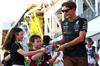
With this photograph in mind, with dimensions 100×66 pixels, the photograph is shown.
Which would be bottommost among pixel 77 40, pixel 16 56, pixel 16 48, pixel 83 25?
pixel 16 56

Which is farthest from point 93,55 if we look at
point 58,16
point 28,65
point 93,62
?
point 58,16

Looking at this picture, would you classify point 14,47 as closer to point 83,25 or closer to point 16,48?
point 16,48

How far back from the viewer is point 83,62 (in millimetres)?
6508

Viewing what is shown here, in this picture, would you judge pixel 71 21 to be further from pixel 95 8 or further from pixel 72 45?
pixel 95 8

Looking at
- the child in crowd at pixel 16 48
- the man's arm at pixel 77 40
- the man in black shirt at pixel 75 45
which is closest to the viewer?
the man's arm at pixel 77 40

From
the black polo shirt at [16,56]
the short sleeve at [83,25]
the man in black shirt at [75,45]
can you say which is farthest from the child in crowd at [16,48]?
the short sleeve at [83,25]

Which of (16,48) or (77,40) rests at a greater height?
(77,40)

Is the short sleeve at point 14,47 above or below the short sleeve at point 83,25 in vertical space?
below

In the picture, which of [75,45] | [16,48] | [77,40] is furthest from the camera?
[16,48]

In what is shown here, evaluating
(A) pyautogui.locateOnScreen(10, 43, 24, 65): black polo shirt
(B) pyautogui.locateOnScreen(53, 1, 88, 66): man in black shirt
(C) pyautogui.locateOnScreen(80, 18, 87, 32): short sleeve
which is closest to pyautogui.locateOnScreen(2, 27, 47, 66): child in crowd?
(A) pyautogui.locateOnScreen(10, 43, 24, 65): black polo shirt

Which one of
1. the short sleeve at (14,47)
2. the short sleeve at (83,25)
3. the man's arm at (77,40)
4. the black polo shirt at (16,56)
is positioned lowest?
the black polo shirt at (16,56)

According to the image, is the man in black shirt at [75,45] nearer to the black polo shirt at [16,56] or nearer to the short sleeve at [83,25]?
the short sleeve at [83,25]

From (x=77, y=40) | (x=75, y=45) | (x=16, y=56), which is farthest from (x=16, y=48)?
(x=77, y=40)

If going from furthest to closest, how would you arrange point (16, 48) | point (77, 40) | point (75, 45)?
point (16, 48), point (75, 45), point (77, 40)
